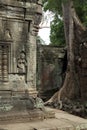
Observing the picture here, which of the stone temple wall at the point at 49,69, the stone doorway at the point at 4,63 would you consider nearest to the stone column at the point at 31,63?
the stone doorway at the point at 4,63

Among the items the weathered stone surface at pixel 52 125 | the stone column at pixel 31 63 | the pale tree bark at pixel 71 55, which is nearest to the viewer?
the weathered stone surface at pixel 52 125

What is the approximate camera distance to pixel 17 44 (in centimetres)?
542

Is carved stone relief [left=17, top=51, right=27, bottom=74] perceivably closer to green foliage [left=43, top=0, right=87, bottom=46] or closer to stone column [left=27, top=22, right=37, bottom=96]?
stone column [left=27, top=22, right=37, bottom=96]

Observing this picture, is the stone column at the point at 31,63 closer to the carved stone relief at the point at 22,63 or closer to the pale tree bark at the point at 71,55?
the carved stone relief at the point at 22,63

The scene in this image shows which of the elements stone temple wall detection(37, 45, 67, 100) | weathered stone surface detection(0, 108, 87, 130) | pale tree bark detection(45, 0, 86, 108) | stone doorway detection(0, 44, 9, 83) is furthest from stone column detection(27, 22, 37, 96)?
stone temple wall detection(37, 45, 67, 100)

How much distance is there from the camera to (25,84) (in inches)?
216

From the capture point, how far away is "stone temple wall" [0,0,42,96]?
17.3 feet

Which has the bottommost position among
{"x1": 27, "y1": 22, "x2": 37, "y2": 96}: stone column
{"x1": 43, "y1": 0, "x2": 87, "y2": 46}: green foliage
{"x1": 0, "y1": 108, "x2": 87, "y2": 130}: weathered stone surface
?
{"x1": 0, "y1": 108, "x2": 87, "y2": 130}: weathered stone surface

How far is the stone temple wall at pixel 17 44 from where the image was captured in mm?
5270

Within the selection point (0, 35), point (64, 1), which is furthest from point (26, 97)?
point (64, 1)

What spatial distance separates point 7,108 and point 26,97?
1.37 ft

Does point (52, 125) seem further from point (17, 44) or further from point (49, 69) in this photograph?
point (49, 69)

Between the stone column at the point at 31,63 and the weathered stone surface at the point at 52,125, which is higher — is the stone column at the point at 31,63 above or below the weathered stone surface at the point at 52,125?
above

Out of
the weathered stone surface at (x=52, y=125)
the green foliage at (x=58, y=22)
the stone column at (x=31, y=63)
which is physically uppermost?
the green foliage at (x=58, y=22)
